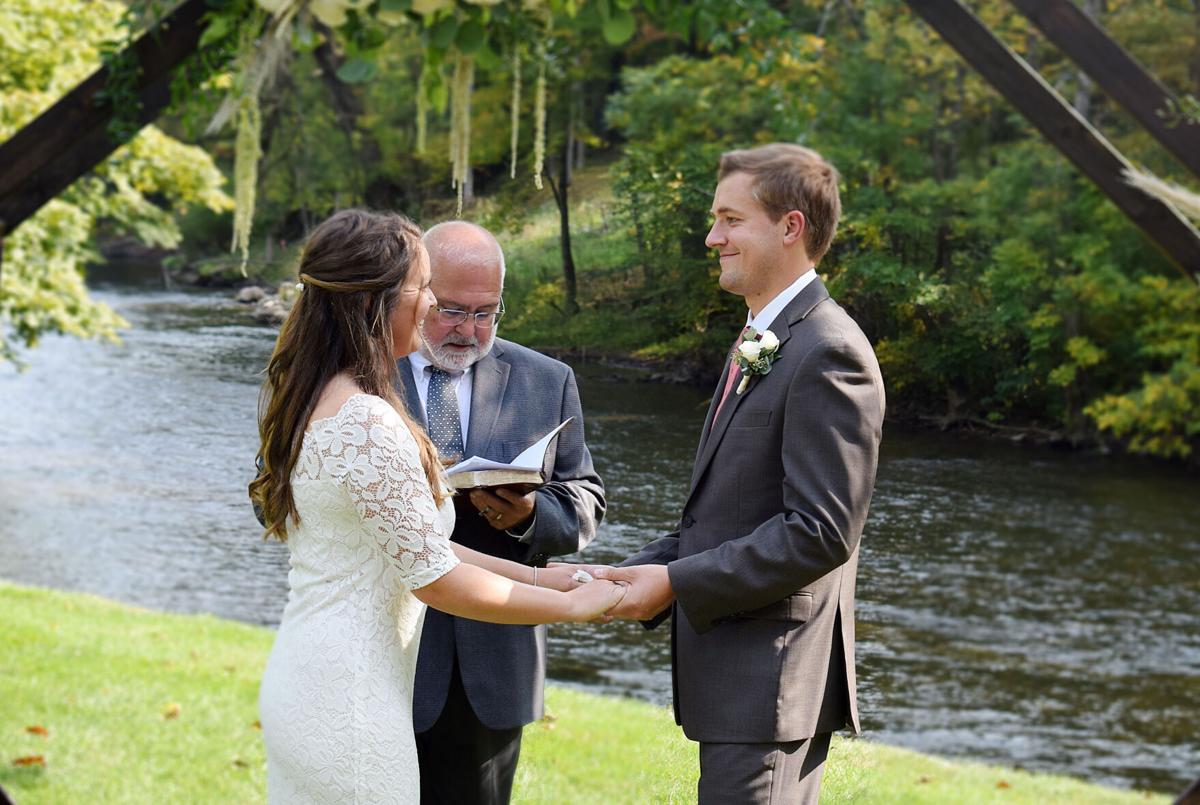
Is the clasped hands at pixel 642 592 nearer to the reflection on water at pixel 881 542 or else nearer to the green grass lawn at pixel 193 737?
the green grass lawn at pixel 193 737

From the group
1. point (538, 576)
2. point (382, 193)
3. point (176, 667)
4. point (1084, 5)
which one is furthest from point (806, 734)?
point (1084, 5)

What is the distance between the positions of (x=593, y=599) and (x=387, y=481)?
49 cm

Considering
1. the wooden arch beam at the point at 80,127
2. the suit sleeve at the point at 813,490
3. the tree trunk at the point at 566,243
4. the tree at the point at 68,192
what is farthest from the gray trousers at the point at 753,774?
the tree at the point at 68,192

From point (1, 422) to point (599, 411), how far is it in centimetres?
464

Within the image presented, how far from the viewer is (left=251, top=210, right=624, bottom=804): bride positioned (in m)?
1.98

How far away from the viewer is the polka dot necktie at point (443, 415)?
2.72 meters

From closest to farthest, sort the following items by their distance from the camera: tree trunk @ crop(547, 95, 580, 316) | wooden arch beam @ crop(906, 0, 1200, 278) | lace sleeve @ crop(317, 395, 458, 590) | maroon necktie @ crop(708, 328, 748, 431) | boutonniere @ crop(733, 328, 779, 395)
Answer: lace sleeve @ crop(317, 395, 458, 590), boutonniere @ crop(733, 328, 779, 395), maroon necktie @ crop(708, 328, 748, 431), wooden arch beam @ crop(906, 0, 1200, 278), tree trunk @ crop(547, 95, 580, 316)

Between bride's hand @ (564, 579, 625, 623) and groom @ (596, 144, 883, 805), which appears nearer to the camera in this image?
groom @ (596, 144, 883, 805)

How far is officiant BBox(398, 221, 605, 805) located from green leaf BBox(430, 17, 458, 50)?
39 centimetres

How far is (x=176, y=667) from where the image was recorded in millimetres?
5707

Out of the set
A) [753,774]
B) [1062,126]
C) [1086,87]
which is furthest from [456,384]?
[1086,87]

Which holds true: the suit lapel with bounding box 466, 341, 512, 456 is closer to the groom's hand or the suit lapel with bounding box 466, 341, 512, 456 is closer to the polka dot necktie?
the polka dot necktie

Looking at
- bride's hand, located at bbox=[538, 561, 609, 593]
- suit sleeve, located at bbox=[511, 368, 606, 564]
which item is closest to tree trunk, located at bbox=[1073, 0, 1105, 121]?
suit sleeve, located at bbox=[511, 368, 606, 564]

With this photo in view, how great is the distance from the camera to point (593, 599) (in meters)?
2.23
